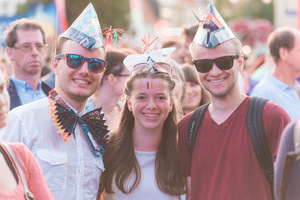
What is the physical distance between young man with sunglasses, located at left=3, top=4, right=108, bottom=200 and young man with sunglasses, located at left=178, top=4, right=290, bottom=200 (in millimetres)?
760

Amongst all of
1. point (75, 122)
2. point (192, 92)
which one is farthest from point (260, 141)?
point (192, 92)

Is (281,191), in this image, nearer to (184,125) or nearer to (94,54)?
(184,125)

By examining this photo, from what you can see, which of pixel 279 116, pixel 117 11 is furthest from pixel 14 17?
→ pixel 117 11

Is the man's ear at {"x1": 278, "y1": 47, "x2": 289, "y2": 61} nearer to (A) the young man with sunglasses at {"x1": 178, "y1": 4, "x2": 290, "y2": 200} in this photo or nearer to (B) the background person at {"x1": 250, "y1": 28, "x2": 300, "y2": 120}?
(B) the background person at {"x1": 250, "y1": 28, "x2": 300, "y2": 120}

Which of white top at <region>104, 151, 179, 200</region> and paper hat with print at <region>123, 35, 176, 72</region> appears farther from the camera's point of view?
paper hat with print at <region>123, 35, 176, 72</region>

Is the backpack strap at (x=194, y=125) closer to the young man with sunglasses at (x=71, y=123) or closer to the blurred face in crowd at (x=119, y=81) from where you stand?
the young man with sunglasses at (x=71, y=123)

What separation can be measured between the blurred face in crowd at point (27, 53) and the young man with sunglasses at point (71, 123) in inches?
81.7

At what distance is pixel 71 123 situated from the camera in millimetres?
3789

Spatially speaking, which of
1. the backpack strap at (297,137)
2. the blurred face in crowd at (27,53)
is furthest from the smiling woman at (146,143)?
the blurred face in crowd at (27,53)

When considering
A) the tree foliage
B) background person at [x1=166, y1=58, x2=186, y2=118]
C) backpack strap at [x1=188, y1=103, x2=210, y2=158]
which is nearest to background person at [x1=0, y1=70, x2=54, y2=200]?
backpack strap at [x1=188, y1=103, x2=210, y2=158]

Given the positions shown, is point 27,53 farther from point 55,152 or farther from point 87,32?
point 55,152

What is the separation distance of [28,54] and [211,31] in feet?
9.61

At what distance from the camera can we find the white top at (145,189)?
4.02 m

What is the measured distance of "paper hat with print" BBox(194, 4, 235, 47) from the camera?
3.88 metres
